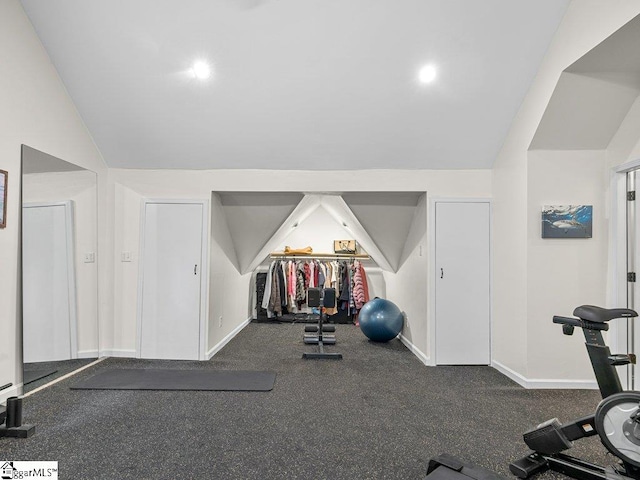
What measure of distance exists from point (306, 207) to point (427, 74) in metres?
2.71

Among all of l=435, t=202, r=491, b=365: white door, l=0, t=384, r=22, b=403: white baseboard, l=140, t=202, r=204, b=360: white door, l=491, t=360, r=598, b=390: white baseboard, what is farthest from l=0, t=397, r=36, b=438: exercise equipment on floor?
l=491, t=360, r=598, b=390: white baseboard

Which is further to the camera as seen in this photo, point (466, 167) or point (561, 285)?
point (466, 167)

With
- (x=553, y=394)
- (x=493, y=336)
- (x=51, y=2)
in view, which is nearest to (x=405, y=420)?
(x=553, y=394)

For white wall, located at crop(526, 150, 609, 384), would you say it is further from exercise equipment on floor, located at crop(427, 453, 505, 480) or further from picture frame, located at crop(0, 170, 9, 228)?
picture frame, located at crop(0, 170, 9, 228)

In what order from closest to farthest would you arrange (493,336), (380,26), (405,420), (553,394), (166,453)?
1. (166,453)
2. (405,420)
3. (380,26)
4. (553,394)
5. (493,336)

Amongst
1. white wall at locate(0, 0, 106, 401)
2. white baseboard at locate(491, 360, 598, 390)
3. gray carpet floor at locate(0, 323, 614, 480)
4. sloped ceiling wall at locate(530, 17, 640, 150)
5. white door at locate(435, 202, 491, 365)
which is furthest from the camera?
white door at locate(435, 202, 491, 365)

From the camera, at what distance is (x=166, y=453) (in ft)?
6.96

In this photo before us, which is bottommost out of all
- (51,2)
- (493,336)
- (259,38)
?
(493,336)

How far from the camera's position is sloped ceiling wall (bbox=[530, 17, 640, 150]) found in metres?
2.61

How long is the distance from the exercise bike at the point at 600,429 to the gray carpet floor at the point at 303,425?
11 centimetres

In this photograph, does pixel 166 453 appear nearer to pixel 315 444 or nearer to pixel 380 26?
pixel 315 444

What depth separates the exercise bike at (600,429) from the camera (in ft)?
5.84

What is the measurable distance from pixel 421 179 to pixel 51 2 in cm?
368

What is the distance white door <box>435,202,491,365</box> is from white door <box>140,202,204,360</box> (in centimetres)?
266
